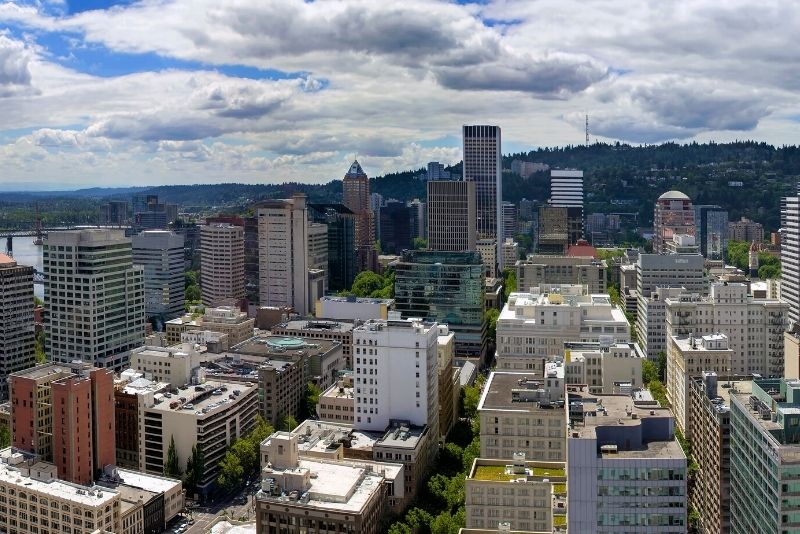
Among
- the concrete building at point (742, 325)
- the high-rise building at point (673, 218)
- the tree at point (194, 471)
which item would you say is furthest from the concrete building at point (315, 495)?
the high-rise building at point (673, 218)

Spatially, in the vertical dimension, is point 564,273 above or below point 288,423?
above

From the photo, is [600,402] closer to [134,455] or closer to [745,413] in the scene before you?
[745,413]

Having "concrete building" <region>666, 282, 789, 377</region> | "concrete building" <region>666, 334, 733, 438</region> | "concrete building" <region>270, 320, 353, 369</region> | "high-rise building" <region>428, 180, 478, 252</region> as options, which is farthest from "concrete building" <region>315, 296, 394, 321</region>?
"concrete building" <region>666, 334, 733, 438</region>

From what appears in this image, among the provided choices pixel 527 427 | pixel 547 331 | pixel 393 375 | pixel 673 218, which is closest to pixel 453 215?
pixel 673 218

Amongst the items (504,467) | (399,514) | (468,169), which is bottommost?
(399,514)

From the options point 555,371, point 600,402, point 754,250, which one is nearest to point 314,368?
point 555,371

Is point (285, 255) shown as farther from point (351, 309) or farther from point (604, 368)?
point (604, 368)

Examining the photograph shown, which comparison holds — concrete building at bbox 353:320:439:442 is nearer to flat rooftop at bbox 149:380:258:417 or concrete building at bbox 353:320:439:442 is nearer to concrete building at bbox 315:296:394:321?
flat rooftop at bbox 149:380:258:417
